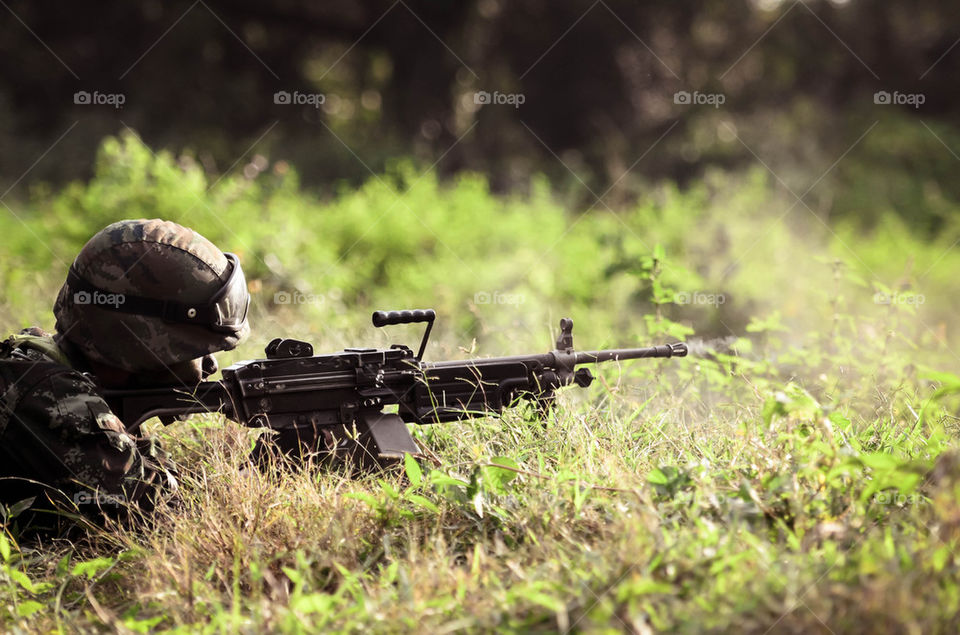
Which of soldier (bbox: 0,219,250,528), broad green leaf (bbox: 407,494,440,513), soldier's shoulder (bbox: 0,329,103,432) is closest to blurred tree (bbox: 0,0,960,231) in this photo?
soldier (bbox: 0,219,250,528)

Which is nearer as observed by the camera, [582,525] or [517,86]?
[582,525]

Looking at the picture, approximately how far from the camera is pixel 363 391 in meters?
4.03

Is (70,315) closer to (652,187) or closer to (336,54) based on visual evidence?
(652,187)

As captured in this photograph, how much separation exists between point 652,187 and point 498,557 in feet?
42.7

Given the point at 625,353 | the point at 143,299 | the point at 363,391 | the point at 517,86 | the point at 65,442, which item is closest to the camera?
the point at 65,442

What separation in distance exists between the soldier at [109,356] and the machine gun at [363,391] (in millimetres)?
132

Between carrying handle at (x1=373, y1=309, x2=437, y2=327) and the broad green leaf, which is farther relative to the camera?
carrying handle at (x1=373, y1=309, x2=437, y2=327)

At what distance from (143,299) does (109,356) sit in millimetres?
273

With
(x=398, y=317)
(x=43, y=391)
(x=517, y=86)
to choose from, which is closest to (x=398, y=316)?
(x=398, y=317)

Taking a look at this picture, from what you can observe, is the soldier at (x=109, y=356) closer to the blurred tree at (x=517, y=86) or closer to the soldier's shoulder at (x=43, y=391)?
the soldier's shoulder at (x=43, y=391)

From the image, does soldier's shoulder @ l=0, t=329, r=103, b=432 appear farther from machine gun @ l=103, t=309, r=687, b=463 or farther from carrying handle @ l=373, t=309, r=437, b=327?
carrying handle @ l=373, t=309, r=437, b=327

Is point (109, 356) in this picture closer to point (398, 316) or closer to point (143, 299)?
point (143, 299)

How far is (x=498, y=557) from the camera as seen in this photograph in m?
2.99

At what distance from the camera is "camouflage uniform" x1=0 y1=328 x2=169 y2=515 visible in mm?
3342
